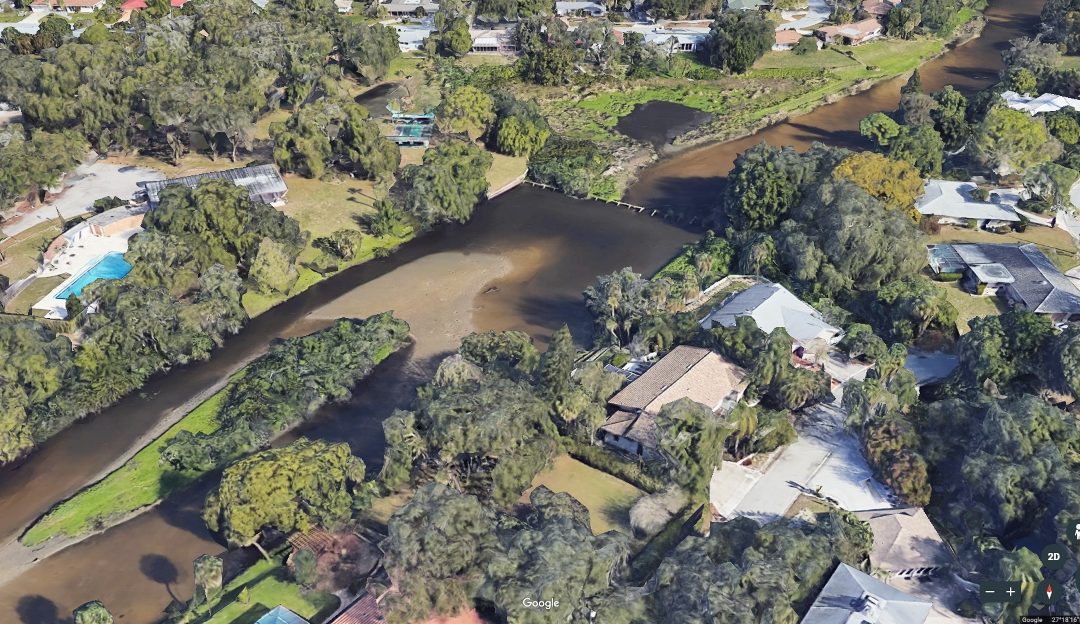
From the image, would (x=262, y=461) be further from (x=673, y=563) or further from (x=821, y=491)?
(x=821, y=491)

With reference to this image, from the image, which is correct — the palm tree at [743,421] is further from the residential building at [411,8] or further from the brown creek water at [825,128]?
the residential building at [411,8]

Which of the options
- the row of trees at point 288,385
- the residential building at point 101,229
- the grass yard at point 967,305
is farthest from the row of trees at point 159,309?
the grass yard at point 967,305

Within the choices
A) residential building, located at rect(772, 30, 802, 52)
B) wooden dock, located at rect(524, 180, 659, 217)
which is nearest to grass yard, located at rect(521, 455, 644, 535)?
wooden dock, located at rect(524, 180, 659, 217)

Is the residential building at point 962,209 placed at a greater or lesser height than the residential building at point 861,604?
greater

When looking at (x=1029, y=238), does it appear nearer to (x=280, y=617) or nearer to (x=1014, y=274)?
(x=1014, y=274)

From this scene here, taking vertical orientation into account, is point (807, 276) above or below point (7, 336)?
below

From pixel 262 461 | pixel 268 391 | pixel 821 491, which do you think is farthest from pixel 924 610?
pixel 268 391
